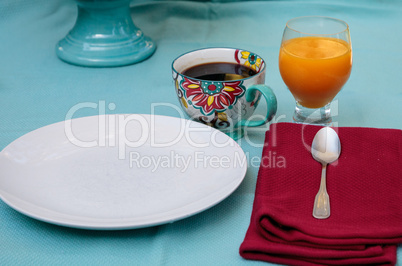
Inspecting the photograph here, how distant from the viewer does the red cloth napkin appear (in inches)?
19.5

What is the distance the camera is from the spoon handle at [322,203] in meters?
0.53

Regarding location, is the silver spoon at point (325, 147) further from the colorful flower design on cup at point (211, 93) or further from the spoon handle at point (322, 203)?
the colorful flower design on cup at point (211, 93)

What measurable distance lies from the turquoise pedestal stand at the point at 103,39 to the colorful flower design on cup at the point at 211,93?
38cm

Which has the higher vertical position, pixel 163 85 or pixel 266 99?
pixel 266 99

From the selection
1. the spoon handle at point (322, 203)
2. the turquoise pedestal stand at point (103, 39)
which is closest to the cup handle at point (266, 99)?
the spoon handle at point (322, 203)

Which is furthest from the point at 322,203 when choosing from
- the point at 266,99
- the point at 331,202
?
the point at 266,99

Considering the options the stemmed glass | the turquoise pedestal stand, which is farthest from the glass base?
the turquoise pedestal stand

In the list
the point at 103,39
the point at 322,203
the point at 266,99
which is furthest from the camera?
the point at 103,39

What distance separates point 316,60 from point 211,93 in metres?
0.15

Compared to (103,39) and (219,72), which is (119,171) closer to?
(219,72)

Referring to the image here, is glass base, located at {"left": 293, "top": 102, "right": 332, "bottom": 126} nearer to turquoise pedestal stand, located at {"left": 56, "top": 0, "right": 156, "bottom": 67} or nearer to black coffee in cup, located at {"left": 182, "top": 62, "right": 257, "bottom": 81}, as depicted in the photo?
black coffee in cup, located at {"left": 182, "top": 62, "right": 257, "bottom": 81}

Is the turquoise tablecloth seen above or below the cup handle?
below

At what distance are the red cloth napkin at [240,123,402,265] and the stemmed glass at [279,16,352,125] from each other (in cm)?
8

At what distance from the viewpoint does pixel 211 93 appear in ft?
2.28
